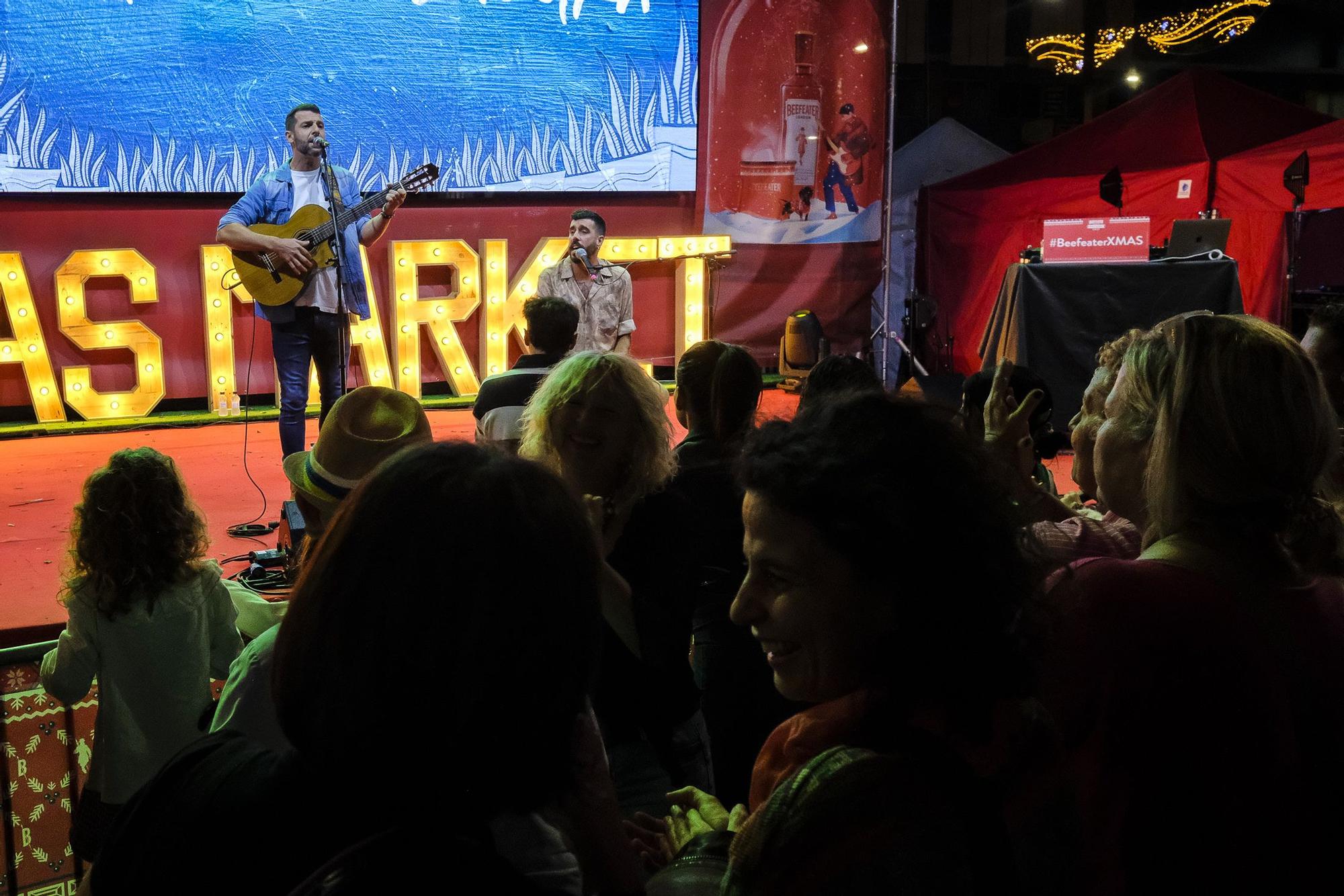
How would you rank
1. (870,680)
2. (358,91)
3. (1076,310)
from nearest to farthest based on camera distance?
(870,680), (1076,310), (358,91)

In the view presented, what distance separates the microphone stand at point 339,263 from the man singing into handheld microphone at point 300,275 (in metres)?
0.03

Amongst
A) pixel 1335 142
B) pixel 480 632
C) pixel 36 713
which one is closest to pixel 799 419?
pixel 480 632

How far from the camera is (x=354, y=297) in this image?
19.9 feet

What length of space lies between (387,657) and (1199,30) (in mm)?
14138

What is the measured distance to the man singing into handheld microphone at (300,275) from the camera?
6078mm

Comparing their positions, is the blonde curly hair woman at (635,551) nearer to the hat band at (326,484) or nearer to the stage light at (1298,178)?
the hat band at (326,484)

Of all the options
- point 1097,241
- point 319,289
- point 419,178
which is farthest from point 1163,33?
point 319,289

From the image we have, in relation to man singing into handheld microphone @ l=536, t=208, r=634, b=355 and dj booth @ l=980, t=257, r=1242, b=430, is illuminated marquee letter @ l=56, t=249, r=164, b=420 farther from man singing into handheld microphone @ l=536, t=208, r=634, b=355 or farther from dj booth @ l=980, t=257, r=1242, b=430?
dj booth @ l=980, t=257, r=1242, b=430

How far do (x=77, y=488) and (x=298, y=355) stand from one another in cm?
156

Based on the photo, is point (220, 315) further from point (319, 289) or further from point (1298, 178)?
point (1298, 178)

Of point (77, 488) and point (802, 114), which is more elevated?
point (802, 114)

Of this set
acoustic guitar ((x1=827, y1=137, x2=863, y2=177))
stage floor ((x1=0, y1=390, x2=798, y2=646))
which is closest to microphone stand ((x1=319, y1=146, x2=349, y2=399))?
stage floor ((x1=0, y1=390, x2=798, y2=646))

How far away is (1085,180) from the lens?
36.7 feet

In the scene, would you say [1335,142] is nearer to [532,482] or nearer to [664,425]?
[664,425]
